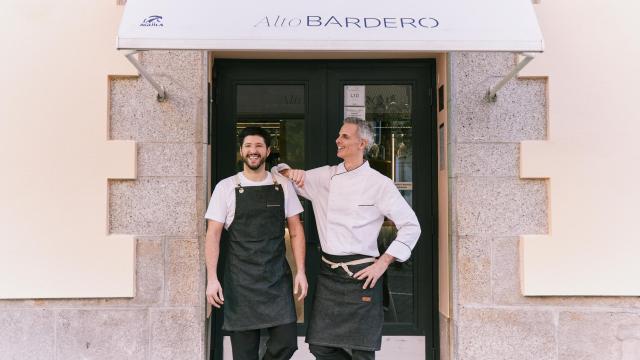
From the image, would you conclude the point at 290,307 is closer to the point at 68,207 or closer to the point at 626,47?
the point at 68,207

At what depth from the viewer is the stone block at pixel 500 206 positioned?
3738 mm

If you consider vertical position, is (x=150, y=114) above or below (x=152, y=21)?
below

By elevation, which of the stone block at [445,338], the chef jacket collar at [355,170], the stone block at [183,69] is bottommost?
the stone block at [445,338]

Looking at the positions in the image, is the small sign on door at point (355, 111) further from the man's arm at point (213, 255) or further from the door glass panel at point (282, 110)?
the man's arm at point (213, 255)

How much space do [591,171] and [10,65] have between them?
14.8ft

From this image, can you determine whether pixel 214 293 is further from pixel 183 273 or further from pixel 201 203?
pixel 201 203

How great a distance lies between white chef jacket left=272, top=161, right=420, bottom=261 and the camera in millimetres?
3234

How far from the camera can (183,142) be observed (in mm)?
3779

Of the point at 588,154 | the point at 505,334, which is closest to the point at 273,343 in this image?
the point at 505,334

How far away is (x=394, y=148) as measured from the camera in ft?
13.8

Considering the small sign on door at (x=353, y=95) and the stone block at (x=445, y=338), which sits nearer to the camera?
the stone block at (x=445, y=338)

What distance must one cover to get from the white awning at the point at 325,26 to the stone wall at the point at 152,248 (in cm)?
86

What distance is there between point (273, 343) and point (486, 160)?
2.10m

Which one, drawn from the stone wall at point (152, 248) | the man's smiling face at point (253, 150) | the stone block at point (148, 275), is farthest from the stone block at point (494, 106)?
the stone block at point (148, 275)
